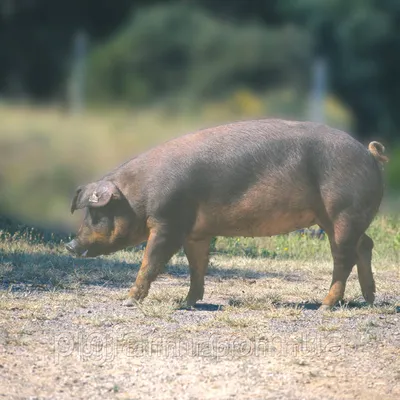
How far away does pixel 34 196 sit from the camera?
17312 mm

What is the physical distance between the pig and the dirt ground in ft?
1.75

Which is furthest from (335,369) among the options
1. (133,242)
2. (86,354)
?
(133,242)

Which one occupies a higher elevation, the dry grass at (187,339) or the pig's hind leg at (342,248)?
the pig's hind leg at (342,248)

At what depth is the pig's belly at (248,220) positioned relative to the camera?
10062 millimetres

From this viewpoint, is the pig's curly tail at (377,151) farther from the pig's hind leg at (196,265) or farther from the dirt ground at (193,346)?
the pig's hind leg at (196,265)

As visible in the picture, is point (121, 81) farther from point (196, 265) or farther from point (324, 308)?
point (324, 308)

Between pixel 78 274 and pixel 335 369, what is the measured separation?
351cm

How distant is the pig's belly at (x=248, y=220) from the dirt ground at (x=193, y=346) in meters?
0.62

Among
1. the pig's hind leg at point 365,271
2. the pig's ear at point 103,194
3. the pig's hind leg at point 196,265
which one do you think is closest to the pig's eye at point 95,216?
the pig's ear at point 103,194

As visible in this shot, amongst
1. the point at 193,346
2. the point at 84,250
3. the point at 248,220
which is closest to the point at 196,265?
the point at 248,220

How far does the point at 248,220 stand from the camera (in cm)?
1012

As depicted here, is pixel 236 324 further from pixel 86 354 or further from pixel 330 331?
pixel 86 354

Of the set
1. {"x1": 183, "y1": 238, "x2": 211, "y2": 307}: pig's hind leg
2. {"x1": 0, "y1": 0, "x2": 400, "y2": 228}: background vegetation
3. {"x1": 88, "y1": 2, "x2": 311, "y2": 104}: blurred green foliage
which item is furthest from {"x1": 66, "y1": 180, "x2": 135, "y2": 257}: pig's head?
{"x1": 88, "y1": 2, "x2": 311, "y2": 104}: blurred green foliage

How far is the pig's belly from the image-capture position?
33.0 ft
